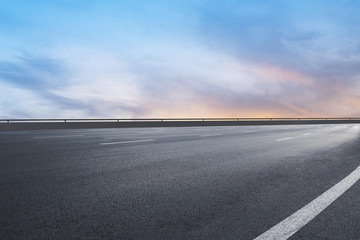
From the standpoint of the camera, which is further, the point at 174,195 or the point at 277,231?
the point at 174,195

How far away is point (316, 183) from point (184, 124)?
99.8 feet

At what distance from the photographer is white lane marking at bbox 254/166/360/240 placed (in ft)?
8.63

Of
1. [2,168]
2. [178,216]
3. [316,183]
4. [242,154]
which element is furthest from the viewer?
[242,154]

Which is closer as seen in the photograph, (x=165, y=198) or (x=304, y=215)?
(x=304, y=215)

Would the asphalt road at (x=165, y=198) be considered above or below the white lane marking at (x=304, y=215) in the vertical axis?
above

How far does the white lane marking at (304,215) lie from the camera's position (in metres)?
2.63

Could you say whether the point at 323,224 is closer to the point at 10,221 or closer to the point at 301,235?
the point at 301,235

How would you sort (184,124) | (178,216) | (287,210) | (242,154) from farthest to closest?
1. (184,124)
2. (242,154)
3. (287,210)
4. (178,216)

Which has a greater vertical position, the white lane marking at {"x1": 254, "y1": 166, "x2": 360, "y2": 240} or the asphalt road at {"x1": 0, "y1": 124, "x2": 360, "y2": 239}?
the asphalt road at {"x1": 0, "y1": 124, "x2": 360, "y2": 239}

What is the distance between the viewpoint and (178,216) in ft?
10.1

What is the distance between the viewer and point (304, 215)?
312 centimetres

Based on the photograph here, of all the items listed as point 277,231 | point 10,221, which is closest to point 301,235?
point 277,231

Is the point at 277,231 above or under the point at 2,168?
under

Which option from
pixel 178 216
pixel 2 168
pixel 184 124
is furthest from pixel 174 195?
pixel 184 124
